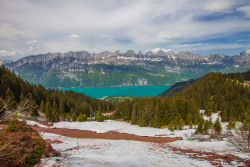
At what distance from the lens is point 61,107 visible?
234 feet

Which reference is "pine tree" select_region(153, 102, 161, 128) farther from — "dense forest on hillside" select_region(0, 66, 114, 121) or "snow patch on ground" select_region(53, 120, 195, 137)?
"dense forest on hillside" select_region(0, 66, 114, 121)

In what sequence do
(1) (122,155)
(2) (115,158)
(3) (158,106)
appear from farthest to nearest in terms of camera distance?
(3) (158,106)
(1) (122,155)
(2) (115,158)

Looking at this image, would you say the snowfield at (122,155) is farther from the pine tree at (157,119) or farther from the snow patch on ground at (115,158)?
the pine tree at (157,119)

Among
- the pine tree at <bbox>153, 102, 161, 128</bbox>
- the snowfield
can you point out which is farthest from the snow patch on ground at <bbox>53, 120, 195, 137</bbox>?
the snowfield

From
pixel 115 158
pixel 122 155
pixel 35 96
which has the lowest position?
pixel 122 155

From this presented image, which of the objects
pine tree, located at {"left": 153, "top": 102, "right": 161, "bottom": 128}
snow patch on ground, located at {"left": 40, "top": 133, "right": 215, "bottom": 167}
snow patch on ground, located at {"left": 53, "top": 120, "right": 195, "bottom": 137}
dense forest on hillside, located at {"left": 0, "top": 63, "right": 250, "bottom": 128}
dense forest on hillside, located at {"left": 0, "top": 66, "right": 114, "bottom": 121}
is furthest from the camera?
dense forest on hillside, located at {"left": 0, "top": 66, "right": 114, "bottom": 121}

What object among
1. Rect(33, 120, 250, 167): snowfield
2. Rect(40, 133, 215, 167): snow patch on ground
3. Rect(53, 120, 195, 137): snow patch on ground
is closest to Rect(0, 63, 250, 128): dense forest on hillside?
Rect(53, 120, 195, 137): snow patch on ground

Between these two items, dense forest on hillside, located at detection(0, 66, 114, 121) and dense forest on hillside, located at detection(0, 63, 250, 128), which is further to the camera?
dense forest on hillside, located at detection(0, 66, 114, 121)

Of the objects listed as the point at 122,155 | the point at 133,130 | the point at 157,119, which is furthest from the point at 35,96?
the point at 122,155

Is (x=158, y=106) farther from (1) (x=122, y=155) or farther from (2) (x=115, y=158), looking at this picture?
(2) (x=115, y=158)

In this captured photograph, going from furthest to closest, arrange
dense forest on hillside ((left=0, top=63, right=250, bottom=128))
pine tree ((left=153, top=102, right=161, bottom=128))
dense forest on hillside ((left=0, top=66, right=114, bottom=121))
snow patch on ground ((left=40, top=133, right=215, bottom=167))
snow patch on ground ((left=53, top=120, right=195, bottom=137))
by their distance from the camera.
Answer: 1. dense forest on hillside ((left=0, top=66, right=114, bottom=121))
2. dense forest on hillside ((left=0, top=63, right=250, bottom=128))
3. pine tree ((left=153, top=102, right=161, bottom=128))
4. snow patch on ground ((left=53, top=120, right=195, bottom=137))
5. snow patch on ground ((left=40, top=133, right=215, bottom=167))

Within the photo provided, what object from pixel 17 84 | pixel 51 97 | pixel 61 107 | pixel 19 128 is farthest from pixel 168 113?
pixel 17 84

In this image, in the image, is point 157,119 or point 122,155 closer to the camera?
point 122,155

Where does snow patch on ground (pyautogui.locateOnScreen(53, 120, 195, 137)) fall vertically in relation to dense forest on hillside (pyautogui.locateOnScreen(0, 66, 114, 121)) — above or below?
below
